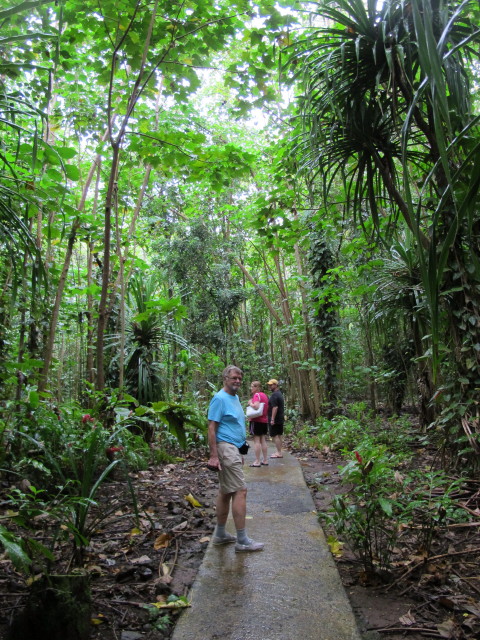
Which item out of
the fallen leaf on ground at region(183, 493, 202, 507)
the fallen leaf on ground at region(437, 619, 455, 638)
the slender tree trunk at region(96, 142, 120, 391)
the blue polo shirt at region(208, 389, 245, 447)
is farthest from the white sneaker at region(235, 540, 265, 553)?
the slender tree trunk at region(96, 142, 120, 391)

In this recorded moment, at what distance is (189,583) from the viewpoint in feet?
9.18

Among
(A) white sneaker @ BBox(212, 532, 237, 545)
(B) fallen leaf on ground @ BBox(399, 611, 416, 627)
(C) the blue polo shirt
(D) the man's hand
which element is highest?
(C) the blue polo shirt

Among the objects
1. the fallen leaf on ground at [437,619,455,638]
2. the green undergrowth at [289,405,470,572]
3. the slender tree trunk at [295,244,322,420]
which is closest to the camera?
the fallen leaf on ground at [437,619,455,638]

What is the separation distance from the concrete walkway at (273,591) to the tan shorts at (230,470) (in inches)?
17.8

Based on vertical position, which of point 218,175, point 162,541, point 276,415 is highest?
point 218,175

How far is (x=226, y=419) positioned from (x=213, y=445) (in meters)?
0.23

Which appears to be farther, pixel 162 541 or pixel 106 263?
pixel 106 263

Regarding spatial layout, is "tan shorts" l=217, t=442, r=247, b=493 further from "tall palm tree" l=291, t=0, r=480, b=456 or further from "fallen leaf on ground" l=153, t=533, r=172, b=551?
"tall palm tree" l=291, t=0, r=480, b=456

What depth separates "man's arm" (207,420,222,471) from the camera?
350cm

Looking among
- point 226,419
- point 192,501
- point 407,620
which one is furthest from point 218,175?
point 407,620

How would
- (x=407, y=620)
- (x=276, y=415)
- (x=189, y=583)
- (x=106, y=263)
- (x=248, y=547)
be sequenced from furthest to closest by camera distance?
(x=276, y=415)
(x=106, y=263)
(x=248, y=547)
(x=189, y=583)
(x=407, y=620)

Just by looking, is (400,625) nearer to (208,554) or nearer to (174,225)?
(208,554)

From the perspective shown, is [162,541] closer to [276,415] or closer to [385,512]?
[385,512]

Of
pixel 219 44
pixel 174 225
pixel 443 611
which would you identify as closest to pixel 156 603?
pixel 443 611
